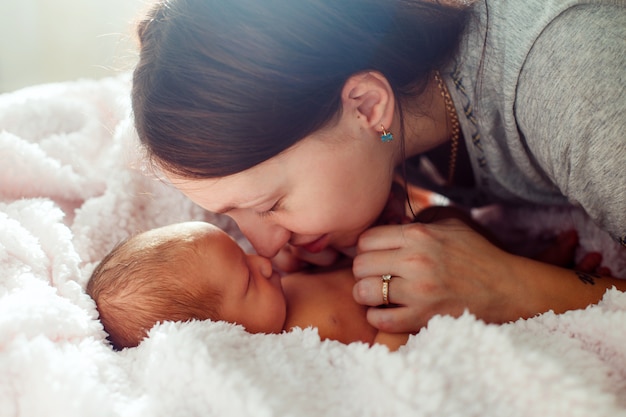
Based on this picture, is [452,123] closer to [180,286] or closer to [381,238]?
[381,238]

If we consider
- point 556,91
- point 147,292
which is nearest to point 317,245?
point 147,292

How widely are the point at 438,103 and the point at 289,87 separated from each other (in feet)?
1.28

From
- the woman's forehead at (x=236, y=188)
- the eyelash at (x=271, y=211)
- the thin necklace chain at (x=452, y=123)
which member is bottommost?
the eyelash at (x=271, y=211)

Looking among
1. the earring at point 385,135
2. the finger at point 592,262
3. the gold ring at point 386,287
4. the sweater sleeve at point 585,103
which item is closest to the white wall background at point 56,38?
the earring at point 385,135

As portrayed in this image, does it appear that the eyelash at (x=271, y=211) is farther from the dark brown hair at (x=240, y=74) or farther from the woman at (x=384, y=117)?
the dark brown hair at (x=240, y=74)

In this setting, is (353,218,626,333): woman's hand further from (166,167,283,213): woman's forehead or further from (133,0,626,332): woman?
(166,167,283,213): woman's forehead

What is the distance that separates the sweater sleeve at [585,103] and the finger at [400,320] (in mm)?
328

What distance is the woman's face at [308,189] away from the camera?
37.3 inches

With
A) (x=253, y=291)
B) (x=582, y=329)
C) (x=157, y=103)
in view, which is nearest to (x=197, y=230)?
(x=253, y=291)

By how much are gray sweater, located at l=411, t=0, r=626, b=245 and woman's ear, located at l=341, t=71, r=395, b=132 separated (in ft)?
0.62

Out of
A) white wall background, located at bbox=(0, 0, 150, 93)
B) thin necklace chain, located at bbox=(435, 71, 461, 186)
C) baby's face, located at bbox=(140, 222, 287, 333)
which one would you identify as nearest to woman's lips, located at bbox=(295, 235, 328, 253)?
baby's face, located at bbox=(140, 222, 287, 333)

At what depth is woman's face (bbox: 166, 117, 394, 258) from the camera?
947mm

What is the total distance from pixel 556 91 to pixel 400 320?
1.44ft

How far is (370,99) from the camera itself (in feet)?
3.26
